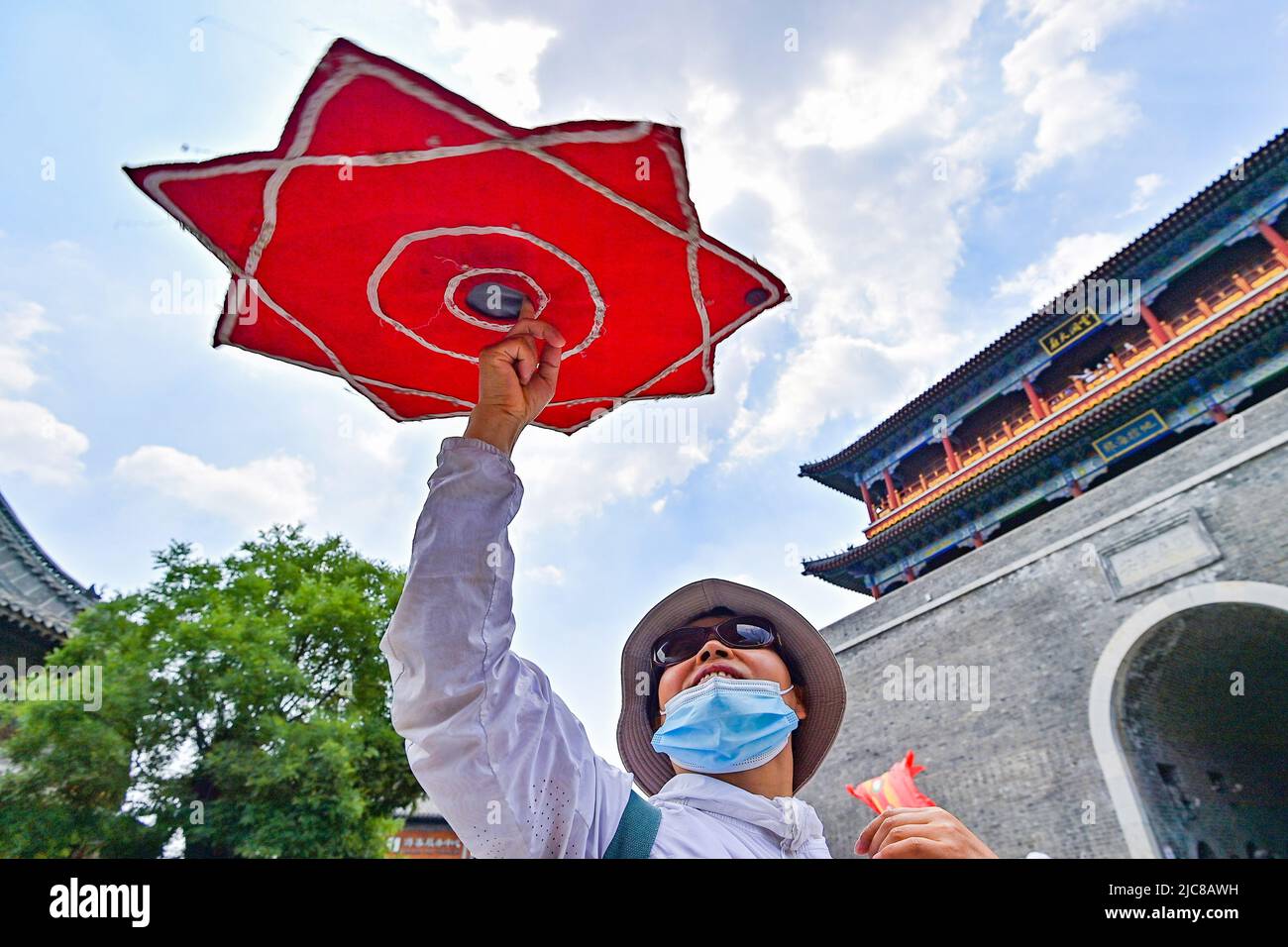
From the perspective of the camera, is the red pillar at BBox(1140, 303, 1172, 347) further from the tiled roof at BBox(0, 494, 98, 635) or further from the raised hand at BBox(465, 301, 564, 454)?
the tiled roof at BBox(0, 494, 98, 635)

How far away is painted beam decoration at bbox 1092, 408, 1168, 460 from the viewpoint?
10.6 m

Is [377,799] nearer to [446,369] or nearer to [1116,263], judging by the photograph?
[446,369]

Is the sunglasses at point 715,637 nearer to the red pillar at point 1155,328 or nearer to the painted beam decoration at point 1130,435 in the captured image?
the painted beam decoration at point 1130,435

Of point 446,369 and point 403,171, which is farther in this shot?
point 446,369

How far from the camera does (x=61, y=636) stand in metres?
8.98

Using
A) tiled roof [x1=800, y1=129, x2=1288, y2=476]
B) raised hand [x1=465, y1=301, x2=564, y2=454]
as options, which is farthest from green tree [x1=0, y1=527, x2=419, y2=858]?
tiled roof [x1=800, y1=129, x2=1288, y2=476]

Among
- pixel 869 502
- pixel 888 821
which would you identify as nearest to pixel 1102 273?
pixel 869 502

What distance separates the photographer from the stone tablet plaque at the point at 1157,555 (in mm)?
8484

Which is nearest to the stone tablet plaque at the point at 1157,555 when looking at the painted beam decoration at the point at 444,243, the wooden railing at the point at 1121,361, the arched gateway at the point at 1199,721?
the arched gateway at the point at 1199,721

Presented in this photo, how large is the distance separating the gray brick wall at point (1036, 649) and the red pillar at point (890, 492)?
11.7 feet

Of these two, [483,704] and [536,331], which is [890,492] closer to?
[536,331]

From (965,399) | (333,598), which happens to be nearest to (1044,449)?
(965,399)
